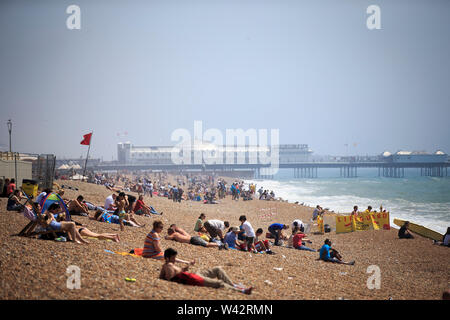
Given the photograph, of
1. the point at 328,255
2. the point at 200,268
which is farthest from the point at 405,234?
the point at 200,268

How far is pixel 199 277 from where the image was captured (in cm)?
530

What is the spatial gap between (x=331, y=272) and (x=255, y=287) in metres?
2.70

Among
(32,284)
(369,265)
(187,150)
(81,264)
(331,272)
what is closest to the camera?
(32,284)

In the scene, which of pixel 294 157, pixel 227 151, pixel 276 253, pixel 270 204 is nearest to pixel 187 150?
pixel 227 151

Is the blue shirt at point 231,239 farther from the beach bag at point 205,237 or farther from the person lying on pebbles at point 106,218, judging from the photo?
the person lying on pebbles at point 106,218

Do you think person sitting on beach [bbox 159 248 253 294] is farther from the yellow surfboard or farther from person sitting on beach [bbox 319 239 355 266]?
the yellow surfboard

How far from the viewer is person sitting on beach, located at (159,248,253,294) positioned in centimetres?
527

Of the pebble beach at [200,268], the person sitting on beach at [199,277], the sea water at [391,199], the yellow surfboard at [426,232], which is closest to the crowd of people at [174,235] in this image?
the person sitting on beach at [199,277]

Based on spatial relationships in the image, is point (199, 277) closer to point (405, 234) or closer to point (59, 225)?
point (59, 225)

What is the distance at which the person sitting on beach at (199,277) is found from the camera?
5273 mm

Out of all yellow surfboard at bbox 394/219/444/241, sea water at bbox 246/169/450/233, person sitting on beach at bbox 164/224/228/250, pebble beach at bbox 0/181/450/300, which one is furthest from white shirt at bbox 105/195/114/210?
sea water at bbox 246/169/450/233

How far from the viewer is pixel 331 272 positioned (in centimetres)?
779
